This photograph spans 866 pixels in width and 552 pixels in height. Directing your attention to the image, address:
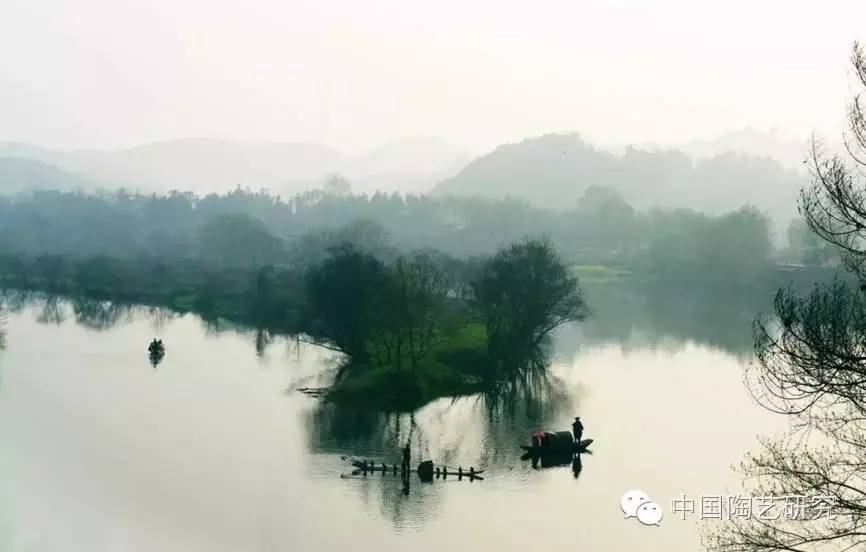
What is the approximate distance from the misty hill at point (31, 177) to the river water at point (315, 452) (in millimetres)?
162238

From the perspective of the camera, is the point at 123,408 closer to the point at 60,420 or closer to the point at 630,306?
the point at 60,420

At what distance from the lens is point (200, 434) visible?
22000 mm

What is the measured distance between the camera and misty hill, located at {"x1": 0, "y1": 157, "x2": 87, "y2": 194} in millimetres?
180375

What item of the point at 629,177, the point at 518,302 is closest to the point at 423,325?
the point at 518,302

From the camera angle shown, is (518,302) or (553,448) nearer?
(553,448)

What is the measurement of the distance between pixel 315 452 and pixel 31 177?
187m

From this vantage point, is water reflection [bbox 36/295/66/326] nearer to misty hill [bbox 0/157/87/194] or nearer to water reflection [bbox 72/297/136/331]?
water reflection [bbox 72/297/136/331]

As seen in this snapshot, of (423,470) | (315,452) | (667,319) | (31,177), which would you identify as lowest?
(315,452)

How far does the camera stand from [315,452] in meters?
20.1

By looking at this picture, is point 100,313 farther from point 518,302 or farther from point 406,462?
point 406,462

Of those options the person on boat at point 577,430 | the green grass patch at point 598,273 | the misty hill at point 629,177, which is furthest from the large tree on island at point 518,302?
the misty hill at point 629,177

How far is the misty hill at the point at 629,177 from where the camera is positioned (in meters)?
124

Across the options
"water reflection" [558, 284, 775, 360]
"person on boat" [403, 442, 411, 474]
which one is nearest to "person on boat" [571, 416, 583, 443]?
"person on boat" [403, 442, 411, 474]

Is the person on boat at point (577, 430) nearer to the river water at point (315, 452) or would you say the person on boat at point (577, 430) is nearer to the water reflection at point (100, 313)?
the river water at point (315, 452)
